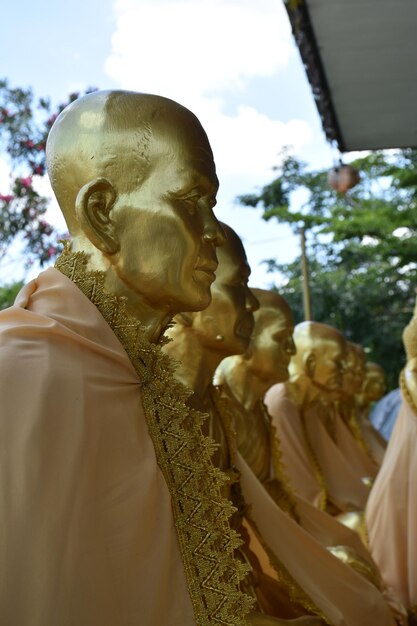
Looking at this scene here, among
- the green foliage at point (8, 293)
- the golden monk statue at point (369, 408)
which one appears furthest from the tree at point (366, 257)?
the green foliage at point (8, 293)

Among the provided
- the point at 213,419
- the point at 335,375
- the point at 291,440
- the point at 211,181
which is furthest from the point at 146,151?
the point at 335,375

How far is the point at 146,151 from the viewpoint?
98.0 inches

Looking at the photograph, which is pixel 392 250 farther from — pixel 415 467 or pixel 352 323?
pixel 415 467

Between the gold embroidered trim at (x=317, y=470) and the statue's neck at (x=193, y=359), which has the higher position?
the statue's neck at (x=193, y=359)

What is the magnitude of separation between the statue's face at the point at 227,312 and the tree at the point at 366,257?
475 inches

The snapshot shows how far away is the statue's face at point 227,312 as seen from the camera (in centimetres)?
384

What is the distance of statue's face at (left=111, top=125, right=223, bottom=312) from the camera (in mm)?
2436

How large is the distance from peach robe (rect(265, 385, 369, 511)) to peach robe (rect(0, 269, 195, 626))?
14.4 ft

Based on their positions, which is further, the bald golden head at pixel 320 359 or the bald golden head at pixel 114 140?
the bald golden head at pixel 320 359

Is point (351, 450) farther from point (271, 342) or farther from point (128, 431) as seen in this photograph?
point (128, 431)

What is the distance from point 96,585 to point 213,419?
1795 millimetres

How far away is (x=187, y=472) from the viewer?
7.52 ft

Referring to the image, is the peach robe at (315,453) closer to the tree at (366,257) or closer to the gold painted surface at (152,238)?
the gold painted surface at (152,238)

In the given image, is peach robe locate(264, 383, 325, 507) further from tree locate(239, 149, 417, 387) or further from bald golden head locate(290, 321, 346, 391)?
tree locate(239, 149, 417, 387)
